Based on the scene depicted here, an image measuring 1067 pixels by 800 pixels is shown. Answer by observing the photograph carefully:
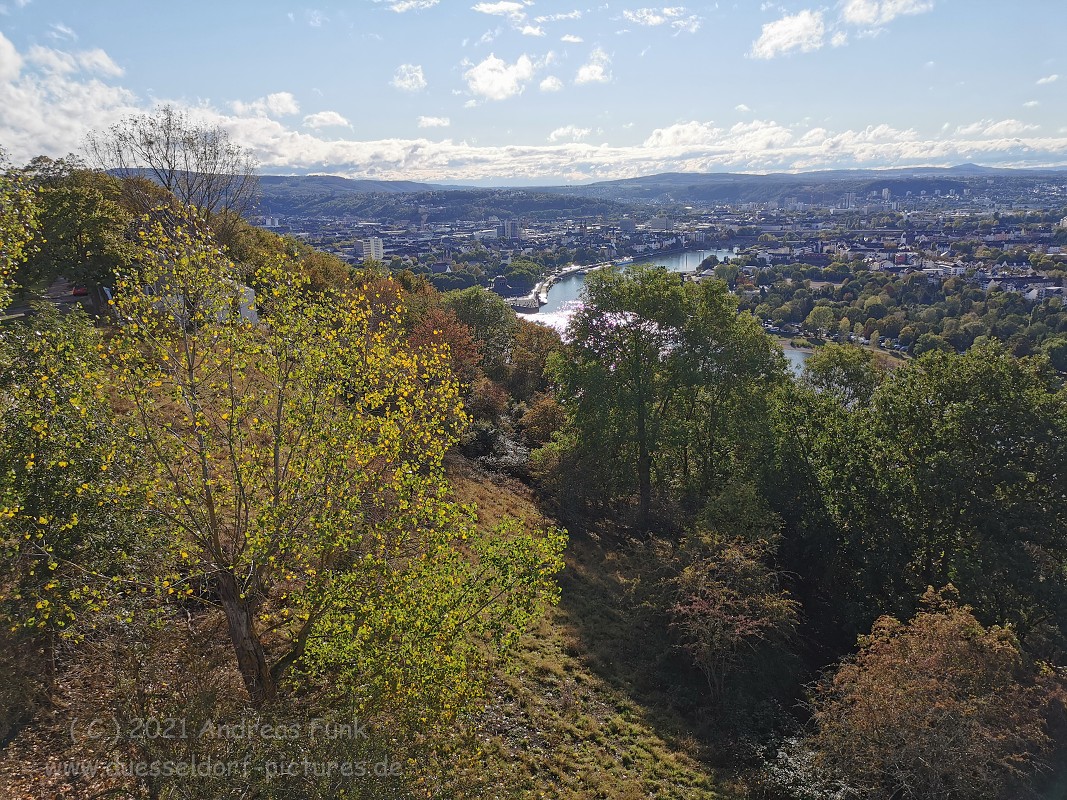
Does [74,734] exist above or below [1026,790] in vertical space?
above

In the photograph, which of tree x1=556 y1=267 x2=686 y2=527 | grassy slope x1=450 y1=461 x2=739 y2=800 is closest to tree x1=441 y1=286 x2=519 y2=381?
tree x1=556 y1=267 x2=686 y2=527

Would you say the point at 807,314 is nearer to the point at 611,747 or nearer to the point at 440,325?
the point at 440,325

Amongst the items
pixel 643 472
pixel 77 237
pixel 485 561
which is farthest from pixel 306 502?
pixel 77 237

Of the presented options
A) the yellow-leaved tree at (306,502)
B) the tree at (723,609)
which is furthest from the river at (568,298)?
the yellow-leaved tree at (306,502)

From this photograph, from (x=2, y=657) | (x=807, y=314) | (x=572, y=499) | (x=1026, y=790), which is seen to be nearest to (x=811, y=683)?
(x=1026, y=790)

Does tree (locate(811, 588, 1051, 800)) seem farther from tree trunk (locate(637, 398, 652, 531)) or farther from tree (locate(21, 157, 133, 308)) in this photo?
tree (locate(21, 157, 133, 308))

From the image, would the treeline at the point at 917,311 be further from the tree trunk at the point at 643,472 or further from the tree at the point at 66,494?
the tree at the point at 66,494

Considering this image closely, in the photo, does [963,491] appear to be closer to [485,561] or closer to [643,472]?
[643,472]
